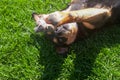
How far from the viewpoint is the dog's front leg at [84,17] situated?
142 inches

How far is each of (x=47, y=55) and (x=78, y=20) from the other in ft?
3.02

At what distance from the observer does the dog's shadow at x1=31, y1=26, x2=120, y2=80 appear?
14.5ft

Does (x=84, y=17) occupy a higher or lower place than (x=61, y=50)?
→ higher

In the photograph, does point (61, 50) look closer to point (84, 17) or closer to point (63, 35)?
point (63, 35)

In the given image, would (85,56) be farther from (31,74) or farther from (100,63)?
(31,74)

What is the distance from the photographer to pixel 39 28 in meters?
3.62

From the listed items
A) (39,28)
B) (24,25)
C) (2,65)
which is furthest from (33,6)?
(39,28)

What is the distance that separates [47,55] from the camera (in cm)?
461

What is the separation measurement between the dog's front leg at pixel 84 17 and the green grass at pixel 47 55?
429mm

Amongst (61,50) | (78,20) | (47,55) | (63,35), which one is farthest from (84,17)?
(47,55)

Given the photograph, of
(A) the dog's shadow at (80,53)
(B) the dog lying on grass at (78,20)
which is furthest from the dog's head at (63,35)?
(A) the dog's shadow at (80,53)

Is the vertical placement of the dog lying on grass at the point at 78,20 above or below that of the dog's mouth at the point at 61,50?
above

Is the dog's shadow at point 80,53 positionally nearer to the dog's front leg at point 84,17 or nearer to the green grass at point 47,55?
the green grass at point 47,55

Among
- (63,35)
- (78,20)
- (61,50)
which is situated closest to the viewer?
(78,20)
